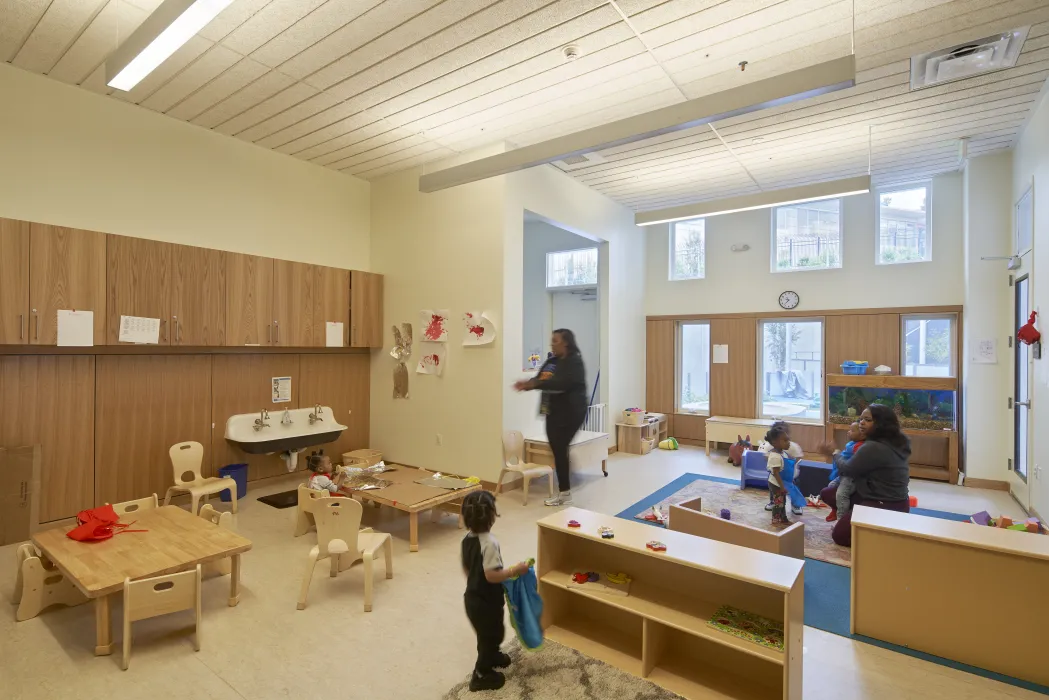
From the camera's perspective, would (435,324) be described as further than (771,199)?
Yes

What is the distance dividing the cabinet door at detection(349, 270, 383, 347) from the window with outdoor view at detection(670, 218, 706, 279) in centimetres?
449

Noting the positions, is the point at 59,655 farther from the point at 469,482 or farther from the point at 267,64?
the point at 267,64

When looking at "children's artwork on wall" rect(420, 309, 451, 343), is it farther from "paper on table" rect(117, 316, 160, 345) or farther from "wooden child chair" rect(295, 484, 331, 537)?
"paper on table" rect(117, 316, 160, 345)

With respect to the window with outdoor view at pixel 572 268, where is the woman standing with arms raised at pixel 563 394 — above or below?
below

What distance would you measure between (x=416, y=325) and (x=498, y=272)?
1274mm

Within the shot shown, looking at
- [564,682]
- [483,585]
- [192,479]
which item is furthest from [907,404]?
[192,479]

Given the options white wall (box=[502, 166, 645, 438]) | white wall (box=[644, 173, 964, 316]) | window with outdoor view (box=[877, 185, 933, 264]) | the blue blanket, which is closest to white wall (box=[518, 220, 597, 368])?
white wall (box=[502, 166, 645, 438])

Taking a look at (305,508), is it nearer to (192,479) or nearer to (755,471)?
(192,479)

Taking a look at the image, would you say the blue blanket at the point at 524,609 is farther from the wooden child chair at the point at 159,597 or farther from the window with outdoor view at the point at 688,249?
the window with outdoor view at the point at 688,249

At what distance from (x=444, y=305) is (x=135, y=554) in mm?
3474

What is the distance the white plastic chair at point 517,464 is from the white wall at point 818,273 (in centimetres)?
391

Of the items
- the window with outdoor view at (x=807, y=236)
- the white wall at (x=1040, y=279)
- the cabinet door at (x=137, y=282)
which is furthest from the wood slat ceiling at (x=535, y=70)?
the window with outdoor view at (x=807, y=236)

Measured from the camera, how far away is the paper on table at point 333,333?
5719mm

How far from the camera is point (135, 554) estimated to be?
2.85m
